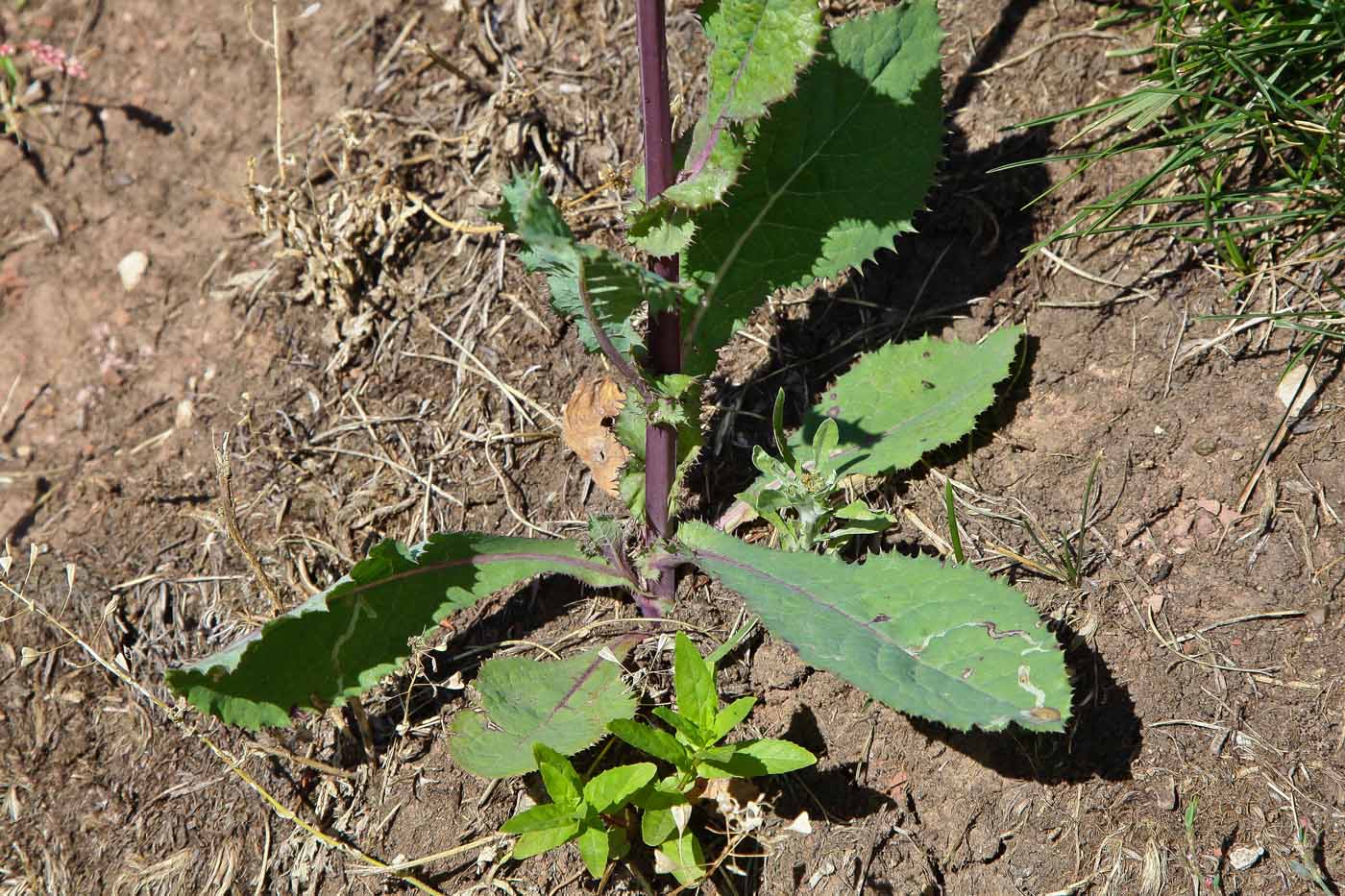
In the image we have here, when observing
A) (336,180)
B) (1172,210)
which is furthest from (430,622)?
(1172,210)

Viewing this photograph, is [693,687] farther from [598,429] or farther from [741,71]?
[741,71]

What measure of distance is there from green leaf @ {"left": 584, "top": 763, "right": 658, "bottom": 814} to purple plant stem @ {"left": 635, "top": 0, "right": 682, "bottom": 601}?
45 cm

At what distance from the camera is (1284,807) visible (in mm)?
1689

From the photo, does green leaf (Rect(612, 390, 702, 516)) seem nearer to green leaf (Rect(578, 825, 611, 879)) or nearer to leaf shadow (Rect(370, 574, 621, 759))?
leaf shadow (Rect(370, 574, 621, 759))

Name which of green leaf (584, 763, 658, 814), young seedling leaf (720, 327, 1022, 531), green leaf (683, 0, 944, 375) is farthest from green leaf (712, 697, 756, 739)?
green leaf (683, 0, 944, 375)

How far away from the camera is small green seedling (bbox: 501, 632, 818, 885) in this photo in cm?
176

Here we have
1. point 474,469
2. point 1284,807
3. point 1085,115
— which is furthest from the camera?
point 474,469

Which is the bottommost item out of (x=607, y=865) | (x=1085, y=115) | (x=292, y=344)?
(x=607, y=865)

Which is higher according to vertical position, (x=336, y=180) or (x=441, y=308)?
(x=336, y=180)

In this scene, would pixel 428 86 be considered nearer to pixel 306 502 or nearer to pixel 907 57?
pixel 306 502

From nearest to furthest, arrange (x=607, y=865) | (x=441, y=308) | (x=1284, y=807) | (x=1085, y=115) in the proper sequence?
(x=1284, y=807), (x=607, y=865), (x=1085, y=115), (x=441, y=308)

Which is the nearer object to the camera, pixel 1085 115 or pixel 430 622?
pixel 430 622

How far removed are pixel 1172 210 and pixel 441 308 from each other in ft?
5.79

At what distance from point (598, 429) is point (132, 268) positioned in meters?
1.56
